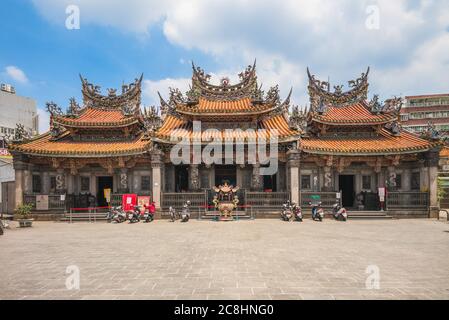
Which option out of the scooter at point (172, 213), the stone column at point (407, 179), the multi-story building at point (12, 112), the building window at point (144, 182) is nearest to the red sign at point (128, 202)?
the scooter at point (172, 213)

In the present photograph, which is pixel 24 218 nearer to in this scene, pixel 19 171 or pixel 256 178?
pixel 19 171

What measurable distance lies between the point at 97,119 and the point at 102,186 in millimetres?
5742

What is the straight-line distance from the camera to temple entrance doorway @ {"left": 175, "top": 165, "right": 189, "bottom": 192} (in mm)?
22156

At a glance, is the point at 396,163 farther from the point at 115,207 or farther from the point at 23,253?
the point at 23,253

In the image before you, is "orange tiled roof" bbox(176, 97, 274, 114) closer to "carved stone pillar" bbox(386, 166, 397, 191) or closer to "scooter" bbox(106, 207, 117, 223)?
"scooter" bbox(106, 207, 117, 223)

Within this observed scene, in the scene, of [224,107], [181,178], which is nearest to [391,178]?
[224,107]

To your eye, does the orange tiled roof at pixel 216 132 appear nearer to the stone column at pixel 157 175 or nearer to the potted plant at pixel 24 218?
the stone column at pixel 157 175

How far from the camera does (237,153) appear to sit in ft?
64.6

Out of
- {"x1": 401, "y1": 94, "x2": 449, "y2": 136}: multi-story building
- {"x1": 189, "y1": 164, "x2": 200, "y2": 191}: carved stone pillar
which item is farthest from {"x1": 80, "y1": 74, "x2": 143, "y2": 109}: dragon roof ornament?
{"x1": 401, "y1": 94, "x2": 449, "y2": 136}: multi-story building

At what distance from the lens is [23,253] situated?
28.3 feet

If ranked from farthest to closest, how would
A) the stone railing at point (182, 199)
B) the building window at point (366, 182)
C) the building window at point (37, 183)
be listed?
the building window at point (366, 182) → the building window at point (37, 183) → the stone railing at point (182, 199)

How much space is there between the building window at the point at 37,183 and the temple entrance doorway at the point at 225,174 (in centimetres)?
1379

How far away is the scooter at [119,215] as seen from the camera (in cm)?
1728

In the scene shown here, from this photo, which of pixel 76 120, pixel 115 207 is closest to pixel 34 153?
pixel 76 120
